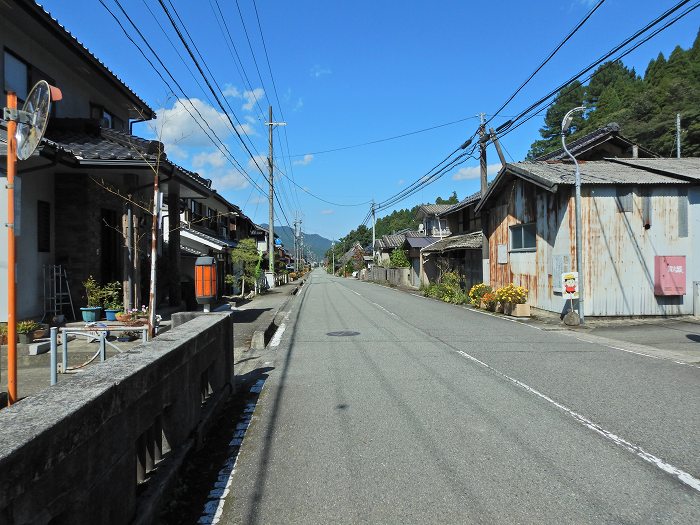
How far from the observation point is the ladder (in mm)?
10789

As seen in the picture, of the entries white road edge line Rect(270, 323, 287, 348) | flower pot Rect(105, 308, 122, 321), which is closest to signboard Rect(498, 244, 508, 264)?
white road edge line Rect(270, 323, 287, 348)

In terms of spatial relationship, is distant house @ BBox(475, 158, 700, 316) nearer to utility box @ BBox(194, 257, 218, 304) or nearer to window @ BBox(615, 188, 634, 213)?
window @ BBox(615, 188, 634, 213)

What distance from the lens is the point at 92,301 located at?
10.9 meters

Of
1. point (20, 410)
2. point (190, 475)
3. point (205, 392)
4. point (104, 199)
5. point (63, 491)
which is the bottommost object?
point (190, 475)

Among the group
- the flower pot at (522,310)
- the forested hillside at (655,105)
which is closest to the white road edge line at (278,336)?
the flower pot at (522,310)

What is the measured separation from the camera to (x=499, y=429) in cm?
508

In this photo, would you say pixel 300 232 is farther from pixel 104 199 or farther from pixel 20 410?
pixel 20 410

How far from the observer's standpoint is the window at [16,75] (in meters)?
10.6

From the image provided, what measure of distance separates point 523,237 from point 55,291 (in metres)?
14.9

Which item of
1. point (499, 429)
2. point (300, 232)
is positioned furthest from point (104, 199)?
point (300, 232)

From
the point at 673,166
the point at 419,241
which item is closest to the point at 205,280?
the point at 673,166

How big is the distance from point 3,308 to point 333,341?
6.68 metres

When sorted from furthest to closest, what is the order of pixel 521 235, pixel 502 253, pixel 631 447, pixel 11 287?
pixel 502 253, pixel 521 235, pixel 631 447, pixel 11 287

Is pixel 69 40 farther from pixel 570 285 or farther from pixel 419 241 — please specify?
pixel 419 241
